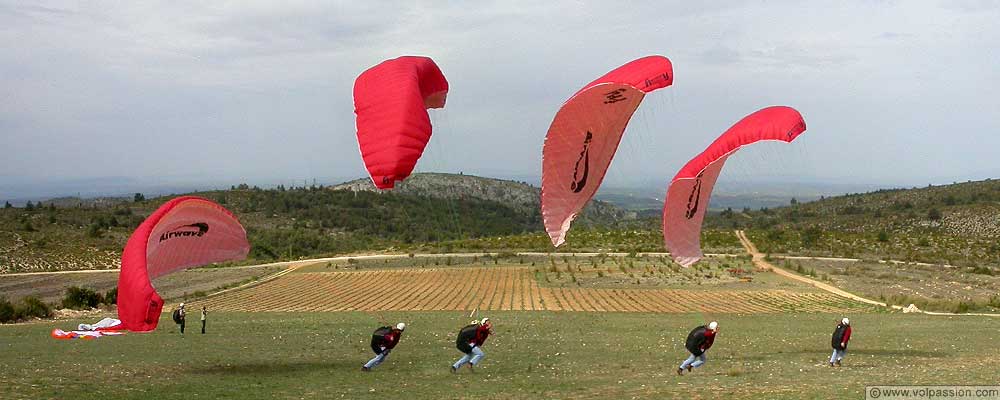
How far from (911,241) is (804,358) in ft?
165

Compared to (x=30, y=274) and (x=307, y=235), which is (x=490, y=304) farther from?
(x=307, y=235)

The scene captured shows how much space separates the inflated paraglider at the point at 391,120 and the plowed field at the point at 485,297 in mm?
15341

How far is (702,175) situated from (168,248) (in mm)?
9653

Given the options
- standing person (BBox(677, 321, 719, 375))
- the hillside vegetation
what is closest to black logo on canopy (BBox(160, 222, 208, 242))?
standing person (BBox(677, 321, 719, 375))

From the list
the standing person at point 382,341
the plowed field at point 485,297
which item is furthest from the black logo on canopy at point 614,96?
the plowed field at point 485,297

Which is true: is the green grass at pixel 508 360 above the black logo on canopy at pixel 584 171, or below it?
below

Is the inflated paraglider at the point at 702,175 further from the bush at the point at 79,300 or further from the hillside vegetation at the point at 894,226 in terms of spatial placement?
the hillside vegetation at the point at 894,226

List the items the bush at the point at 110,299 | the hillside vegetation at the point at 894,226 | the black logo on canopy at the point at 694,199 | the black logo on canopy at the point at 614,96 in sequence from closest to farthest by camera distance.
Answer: the black logo on canopy at the point at 614,96 → the black logo on canopy at the point at 694,199 → the bush at the point at 110,299 → the hillside vegetation at the point at 894,226

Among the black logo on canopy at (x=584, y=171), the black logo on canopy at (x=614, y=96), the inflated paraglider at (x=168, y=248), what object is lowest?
the inflated paraglider at (x=168, y=248)

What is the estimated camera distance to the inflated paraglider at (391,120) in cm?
1311

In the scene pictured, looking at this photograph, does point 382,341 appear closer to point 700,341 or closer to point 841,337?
point 700,341

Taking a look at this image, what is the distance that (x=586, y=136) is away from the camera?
16.4 meters

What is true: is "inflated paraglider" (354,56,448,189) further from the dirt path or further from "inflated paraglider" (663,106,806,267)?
the dirt path

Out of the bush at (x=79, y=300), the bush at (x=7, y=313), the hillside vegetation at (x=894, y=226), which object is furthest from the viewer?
the hillside vegetation at (x=894, y=226)
